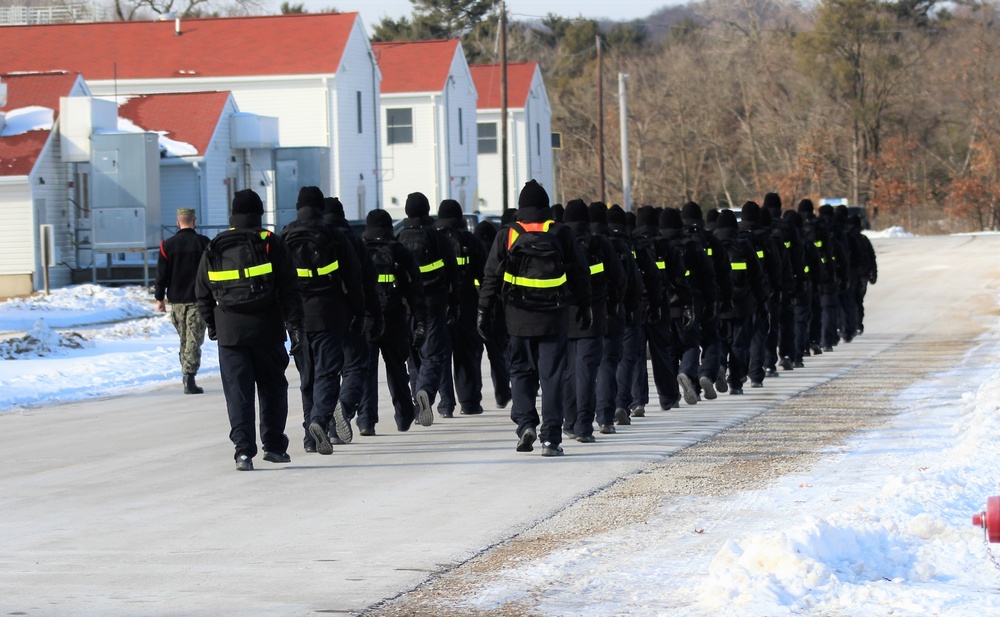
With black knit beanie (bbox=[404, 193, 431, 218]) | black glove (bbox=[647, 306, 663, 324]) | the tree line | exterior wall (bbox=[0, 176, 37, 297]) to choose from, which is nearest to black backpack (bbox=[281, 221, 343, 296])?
black knit beanie (bbox=[404, 193, 431, 218])

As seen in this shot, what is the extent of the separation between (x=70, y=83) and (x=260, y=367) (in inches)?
1180

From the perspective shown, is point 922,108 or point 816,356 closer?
point 816,356

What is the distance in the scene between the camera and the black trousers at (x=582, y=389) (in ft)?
40.4

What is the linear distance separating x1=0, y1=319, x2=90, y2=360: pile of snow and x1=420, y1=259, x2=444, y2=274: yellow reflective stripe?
9.29 metres

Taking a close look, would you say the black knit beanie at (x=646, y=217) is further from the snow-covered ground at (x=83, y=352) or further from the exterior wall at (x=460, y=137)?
the exterior wall at (x=460, y=137)

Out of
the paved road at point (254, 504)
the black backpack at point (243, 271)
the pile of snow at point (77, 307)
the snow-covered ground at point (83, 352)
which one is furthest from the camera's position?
the pile of snow at point (77, 307)

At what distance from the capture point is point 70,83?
3916 cm

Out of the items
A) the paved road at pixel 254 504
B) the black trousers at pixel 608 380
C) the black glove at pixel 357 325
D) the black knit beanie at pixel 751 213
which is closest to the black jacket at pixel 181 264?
the paved road at pixel 254 504

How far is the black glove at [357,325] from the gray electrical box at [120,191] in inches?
1002

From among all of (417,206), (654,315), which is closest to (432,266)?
(417,206)

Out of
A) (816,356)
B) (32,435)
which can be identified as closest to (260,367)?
(32,435)

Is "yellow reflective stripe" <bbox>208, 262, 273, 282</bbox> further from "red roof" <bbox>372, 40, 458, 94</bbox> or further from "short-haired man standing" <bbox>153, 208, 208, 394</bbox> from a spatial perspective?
"red roof" <bbox>372, 40, 458, 94</bbox>

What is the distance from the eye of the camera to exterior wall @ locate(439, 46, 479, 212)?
5631cm

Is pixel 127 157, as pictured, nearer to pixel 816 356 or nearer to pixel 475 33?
pixel 816 356
